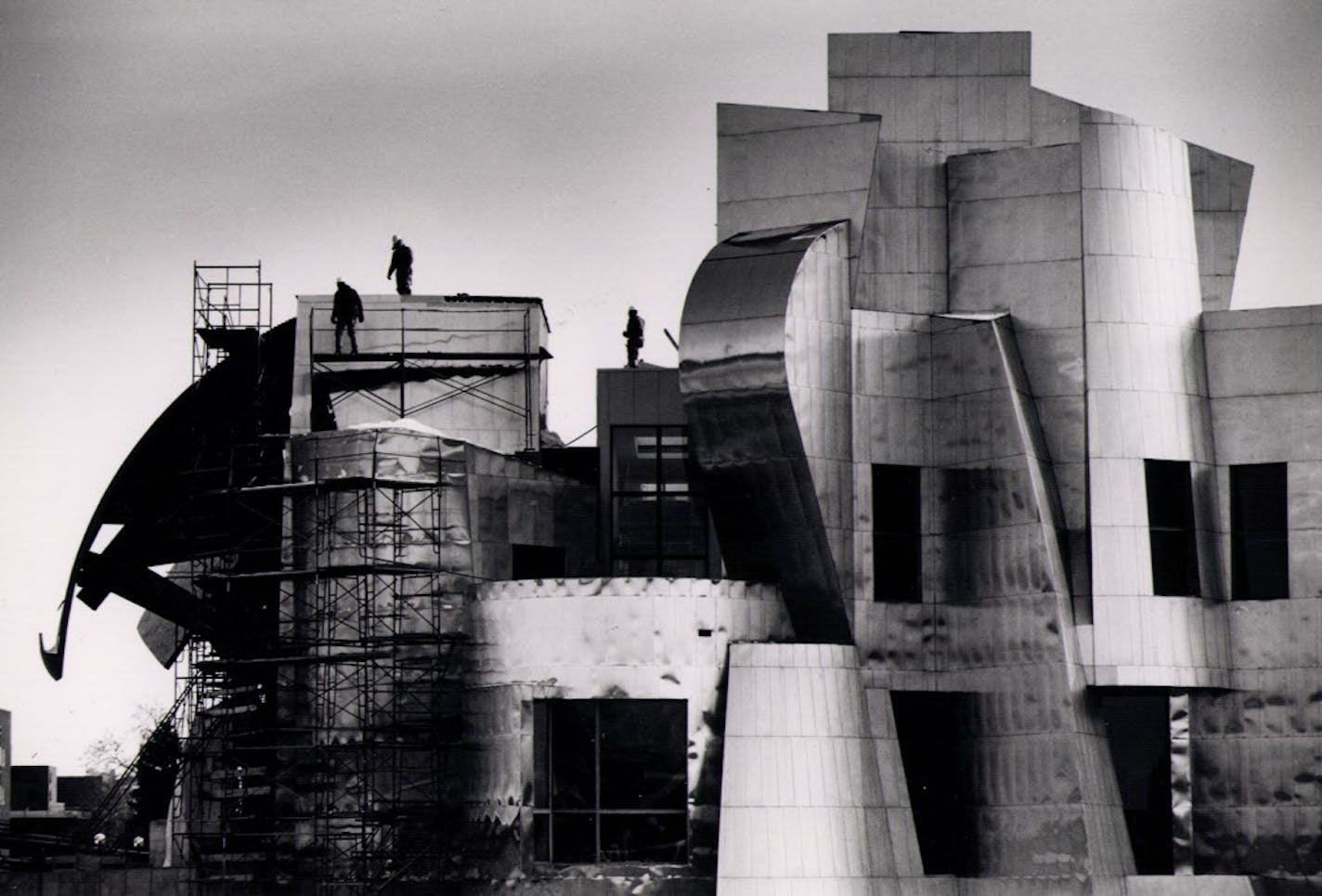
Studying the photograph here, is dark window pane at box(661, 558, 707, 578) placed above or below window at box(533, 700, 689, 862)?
above

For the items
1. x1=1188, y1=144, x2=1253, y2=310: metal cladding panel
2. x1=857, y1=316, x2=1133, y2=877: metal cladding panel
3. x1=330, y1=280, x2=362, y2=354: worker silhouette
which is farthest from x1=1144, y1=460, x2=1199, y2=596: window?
x1=330, y1=280, x2=362, y2=354: worker silhouette

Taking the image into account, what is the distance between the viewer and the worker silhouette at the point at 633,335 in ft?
226

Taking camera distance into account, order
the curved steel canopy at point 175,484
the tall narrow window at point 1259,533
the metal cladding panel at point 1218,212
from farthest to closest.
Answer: the curved steel canopy at point 175,484
the metal cladding panel at point 1218,212
the tall narrow window at point 1259,533

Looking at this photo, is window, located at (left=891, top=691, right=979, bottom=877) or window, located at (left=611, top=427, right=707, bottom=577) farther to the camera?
window, located at (left=611, top=427, right=707, bottom=577)

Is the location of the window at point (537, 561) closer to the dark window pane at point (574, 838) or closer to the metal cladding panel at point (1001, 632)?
the dark window pane at point (574, 838)

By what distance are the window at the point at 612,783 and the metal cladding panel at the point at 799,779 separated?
1.33 m

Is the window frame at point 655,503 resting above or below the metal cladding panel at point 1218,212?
below

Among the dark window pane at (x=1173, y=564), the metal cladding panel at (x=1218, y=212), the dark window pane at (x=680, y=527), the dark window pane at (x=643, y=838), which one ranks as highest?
the metal cladding panel at (x=1218, y=212)

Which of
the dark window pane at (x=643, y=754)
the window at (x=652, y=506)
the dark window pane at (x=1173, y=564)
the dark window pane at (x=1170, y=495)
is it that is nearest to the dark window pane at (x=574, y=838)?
the dark window pane at (x=643, y=754)

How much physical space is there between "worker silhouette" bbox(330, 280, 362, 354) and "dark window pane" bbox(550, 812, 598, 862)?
1614 cm

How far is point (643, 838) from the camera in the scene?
5466 centimetres

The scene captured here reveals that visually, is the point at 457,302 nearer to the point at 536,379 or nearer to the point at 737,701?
the point at 536,379

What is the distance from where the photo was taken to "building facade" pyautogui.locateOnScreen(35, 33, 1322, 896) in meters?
54.9

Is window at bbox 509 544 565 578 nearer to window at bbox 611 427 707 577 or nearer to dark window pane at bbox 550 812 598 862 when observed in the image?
window at bbox 611 427 707 577
